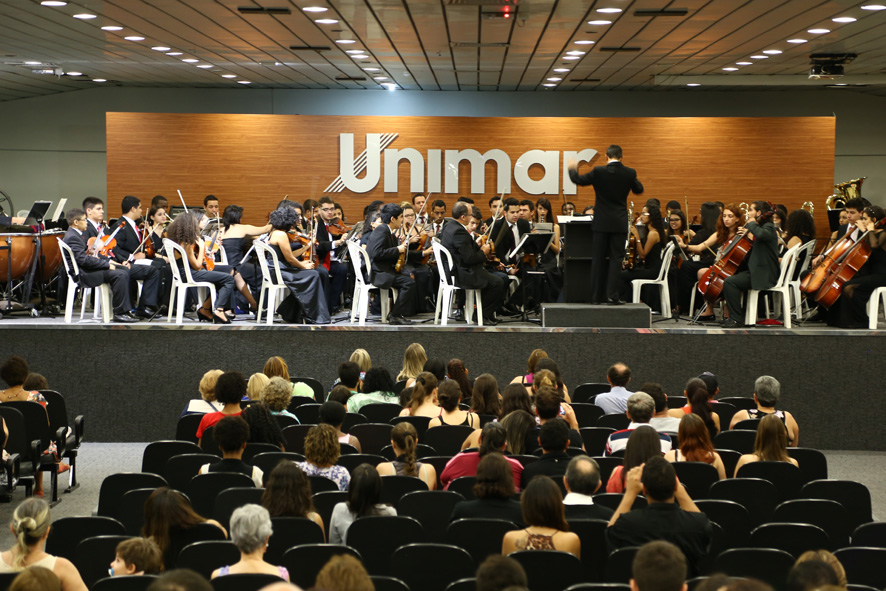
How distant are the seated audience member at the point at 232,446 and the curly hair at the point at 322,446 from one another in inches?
11.9

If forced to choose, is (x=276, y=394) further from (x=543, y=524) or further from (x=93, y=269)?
(x=93, y=269)

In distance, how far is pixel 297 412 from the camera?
6.62 metres

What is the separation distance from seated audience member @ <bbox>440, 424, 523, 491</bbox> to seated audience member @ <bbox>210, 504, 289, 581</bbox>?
1.50 metres

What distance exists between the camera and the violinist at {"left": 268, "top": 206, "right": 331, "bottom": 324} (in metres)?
9.51

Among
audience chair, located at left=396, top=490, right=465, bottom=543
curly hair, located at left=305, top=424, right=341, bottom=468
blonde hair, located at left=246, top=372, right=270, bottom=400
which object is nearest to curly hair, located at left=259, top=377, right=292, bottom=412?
blonde hair, located at left=246, top=372, right=270, bottom=400

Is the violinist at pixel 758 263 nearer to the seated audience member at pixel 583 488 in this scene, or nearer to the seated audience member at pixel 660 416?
the seated audience member at pixel 660 416

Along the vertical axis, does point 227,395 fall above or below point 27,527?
above

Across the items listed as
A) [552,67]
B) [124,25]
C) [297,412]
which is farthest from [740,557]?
[552,67]

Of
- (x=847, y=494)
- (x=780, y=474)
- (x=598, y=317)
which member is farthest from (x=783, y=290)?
(x=847, y=494)

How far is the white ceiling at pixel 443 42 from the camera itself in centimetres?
888

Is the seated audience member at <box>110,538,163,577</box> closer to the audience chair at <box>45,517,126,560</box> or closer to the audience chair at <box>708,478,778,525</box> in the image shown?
the audience chair at <box>45,517,126,560</box>

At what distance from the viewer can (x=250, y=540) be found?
3.35 meters

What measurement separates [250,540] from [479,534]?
0.96 m

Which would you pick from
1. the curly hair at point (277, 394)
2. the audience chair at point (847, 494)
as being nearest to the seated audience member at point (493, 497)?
the audience chair at point (847, 494)
